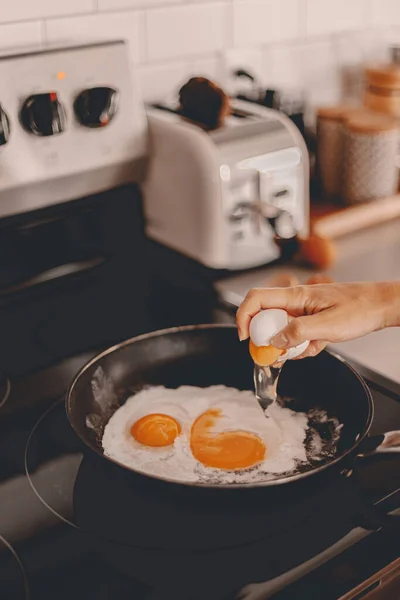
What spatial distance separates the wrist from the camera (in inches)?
32.9

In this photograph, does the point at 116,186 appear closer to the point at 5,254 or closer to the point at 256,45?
the point at 5,254

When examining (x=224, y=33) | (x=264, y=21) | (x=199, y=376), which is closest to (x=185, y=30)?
(x=224, y=33)

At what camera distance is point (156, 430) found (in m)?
0.79

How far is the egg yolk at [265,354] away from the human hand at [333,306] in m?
0.03

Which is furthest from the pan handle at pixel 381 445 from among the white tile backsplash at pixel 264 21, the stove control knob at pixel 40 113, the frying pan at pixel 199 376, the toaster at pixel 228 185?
the white tile backsplash at pixel 264 21

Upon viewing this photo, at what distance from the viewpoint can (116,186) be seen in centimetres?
117

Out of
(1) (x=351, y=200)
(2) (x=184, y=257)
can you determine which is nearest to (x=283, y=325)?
(2) (x=184, y=257)

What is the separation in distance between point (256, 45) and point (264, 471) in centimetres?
99

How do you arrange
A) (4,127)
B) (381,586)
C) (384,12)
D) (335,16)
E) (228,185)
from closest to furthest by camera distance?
1. (381,586)
2. (4,127)
3. (228,185)
4. (335,16)
5. (384,12)

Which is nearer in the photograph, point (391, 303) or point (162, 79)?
point (391, 303)

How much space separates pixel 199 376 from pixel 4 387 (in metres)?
0.23

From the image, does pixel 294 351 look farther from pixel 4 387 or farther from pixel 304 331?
pixel 4 387

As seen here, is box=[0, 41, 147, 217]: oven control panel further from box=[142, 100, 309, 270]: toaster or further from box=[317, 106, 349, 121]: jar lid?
box=[317, 106, 349, 121]: jar lid

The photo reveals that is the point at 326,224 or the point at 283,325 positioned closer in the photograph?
the point at 283,325
